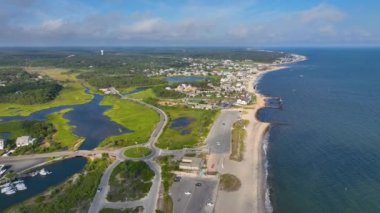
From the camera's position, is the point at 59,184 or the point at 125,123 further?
the point at 125,123

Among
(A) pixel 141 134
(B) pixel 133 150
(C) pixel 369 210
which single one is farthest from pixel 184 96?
(C) pixel 369 210

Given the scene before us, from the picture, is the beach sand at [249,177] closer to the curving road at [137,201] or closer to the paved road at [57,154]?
the curving road at [137,201]

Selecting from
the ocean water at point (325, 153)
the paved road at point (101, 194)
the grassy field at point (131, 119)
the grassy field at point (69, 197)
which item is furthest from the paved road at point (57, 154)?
the ocean water at point (325, 153)

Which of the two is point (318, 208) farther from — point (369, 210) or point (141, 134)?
point (141, 134)

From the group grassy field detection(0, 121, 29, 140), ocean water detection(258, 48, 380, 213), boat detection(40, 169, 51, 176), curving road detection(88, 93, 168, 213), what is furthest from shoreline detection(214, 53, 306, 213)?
grassy field detection(0, 121, 29, 140)

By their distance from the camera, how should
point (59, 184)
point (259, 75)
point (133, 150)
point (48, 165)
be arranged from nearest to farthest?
point (59, 184) < point (48, 165) < point (133, 150) < point (259, 75)

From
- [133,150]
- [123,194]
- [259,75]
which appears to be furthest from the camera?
[259,75]

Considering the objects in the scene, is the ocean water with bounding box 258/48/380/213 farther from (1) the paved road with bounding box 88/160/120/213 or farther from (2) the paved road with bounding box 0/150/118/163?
(2) the paved road with bounding box 0/150/118/163
